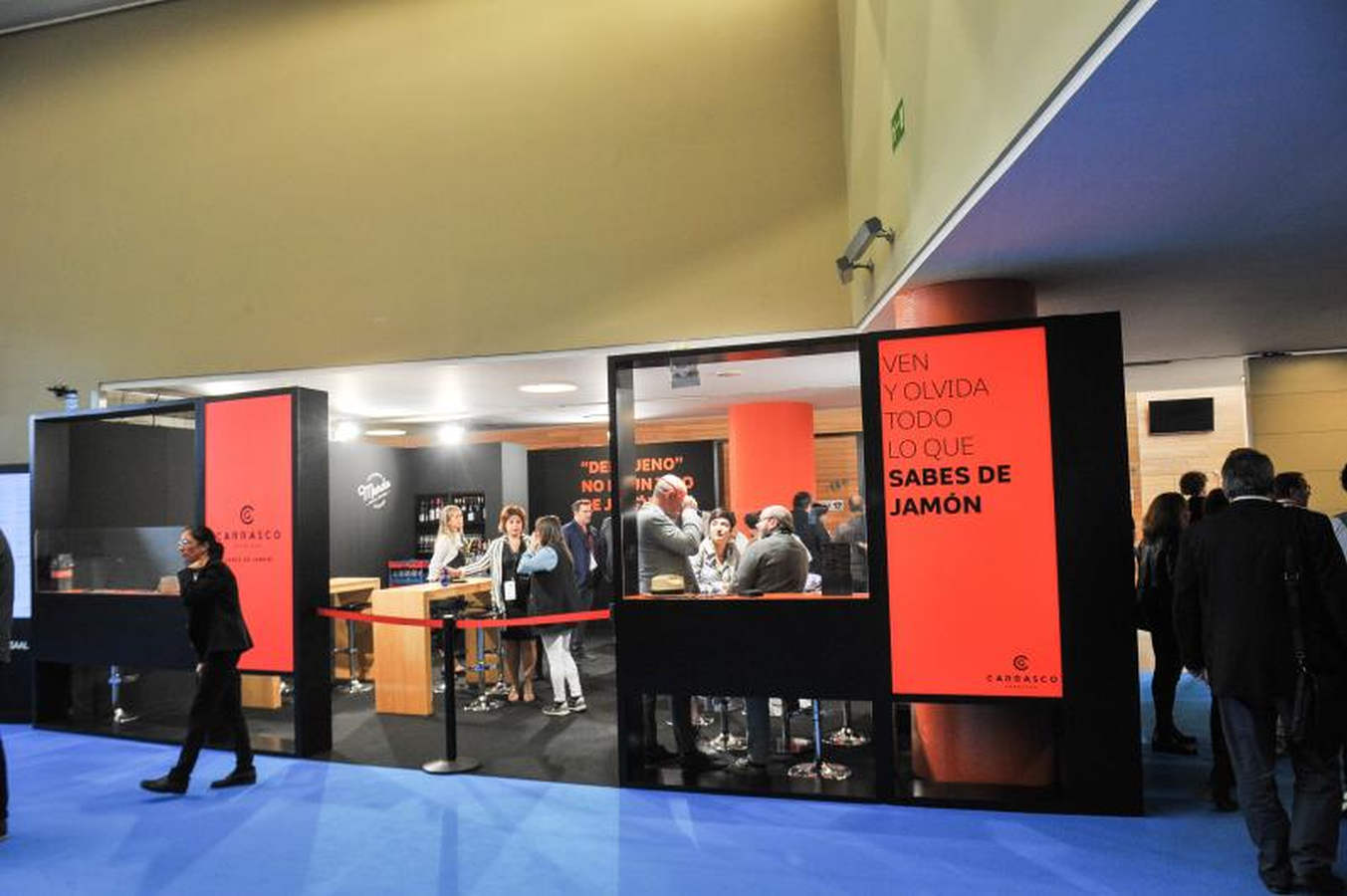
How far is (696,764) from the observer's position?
5.29m

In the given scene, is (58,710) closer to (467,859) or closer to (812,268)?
(467,859)

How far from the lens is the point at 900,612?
15.2 ft

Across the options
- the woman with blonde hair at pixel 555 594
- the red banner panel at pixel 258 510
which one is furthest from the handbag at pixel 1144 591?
the red banner panel at pixel 258 510

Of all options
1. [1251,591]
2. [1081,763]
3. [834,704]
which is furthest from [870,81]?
[834,704]

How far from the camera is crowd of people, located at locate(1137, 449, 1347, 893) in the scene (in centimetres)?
333

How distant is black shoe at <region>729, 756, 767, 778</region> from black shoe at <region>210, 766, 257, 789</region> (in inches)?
113

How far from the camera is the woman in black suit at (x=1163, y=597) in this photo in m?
5.12

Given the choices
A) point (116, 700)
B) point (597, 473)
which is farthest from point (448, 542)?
point (597, 473)

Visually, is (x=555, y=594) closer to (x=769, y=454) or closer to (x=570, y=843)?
(x=570, y=843)

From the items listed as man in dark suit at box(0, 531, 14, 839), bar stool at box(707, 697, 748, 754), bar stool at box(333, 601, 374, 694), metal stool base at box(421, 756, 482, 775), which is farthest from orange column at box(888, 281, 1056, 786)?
bar stool at box(333, 601, 374, 694)

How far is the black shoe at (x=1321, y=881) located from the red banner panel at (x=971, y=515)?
1.22 metres

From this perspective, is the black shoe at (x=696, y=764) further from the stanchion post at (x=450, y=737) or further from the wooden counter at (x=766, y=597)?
the stanchion post at (x=450, y=737)

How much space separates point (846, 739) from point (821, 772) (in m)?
0.81

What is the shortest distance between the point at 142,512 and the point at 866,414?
647 cm
